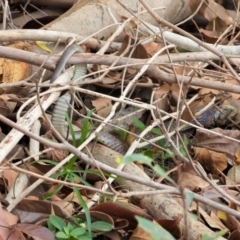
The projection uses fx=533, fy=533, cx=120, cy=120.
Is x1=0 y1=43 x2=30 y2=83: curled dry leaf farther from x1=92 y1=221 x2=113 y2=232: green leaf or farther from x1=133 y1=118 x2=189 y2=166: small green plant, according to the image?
x1=92 y1=221 x2=113 y2=232: green leaf

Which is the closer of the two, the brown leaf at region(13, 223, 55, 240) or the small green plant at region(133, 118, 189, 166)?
the brown leaf at region(13, 223, 55, 240)

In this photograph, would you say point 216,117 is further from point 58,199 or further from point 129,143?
point 58,199

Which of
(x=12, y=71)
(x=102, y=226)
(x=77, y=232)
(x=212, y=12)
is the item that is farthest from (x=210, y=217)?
(x=212, y=12)

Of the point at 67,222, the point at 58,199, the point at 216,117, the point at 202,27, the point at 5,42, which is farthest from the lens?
the point at 202,27

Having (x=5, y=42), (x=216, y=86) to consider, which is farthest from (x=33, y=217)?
(x=5, y=42)

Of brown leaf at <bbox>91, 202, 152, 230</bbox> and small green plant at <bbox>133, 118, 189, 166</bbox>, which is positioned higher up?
brown leaf at <bbox>91, 202, 152, 230</bbox>

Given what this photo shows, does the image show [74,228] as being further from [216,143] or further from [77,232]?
[216,143]

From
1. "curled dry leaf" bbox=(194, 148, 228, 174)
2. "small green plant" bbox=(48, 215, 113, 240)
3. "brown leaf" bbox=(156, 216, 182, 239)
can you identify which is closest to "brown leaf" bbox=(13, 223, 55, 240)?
"small green plant" bbox=(48, 215, 113, 240)

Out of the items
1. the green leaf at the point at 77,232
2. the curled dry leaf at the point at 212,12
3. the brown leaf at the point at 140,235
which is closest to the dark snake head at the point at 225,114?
the curled dry leaf at the point at 212,12
